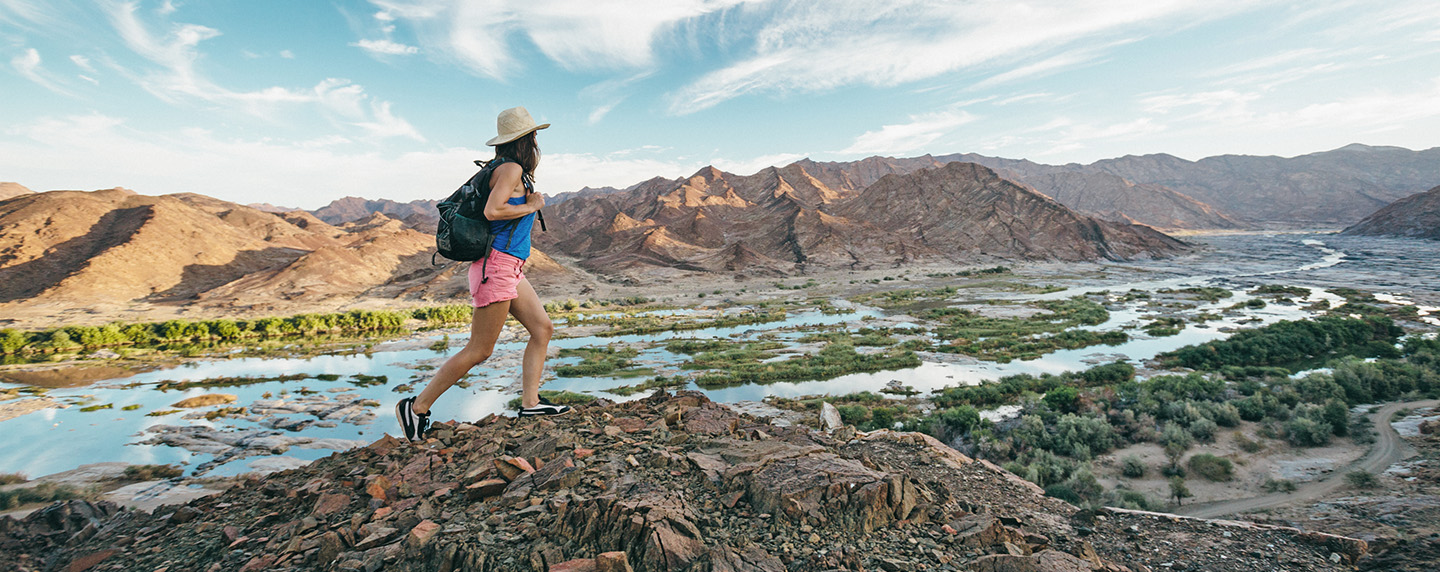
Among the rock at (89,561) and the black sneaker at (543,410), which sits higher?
the black sneaker at (543,410)

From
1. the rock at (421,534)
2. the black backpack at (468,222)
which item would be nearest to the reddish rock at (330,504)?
the rock at (421,534)

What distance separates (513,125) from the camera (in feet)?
12.8

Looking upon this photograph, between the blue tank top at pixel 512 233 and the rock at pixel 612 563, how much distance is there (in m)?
2.05

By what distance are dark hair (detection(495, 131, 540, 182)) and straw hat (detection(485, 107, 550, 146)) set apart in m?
0.04

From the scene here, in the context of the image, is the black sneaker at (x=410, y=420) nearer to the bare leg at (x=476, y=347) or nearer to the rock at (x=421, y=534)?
the bare leg at (x=476, y=347)

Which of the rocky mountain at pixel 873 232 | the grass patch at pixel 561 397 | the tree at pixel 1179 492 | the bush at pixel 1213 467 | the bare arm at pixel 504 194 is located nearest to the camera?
the bare arm at pixel 504 194

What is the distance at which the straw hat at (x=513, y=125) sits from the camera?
379 cm

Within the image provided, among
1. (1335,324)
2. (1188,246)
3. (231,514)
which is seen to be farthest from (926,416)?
(1188,246)

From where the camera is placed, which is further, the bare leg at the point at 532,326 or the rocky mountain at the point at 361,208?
the rocky mountain at the point at 361,208

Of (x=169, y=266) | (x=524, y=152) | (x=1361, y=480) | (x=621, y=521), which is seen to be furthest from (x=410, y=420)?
(x=169, y=266)

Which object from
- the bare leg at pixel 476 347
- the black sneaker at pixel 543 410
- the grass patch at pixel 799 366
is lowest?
the grass patch at pixel 799 366

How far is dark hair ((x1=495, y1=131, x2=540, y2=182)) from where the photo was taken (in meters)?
3.86

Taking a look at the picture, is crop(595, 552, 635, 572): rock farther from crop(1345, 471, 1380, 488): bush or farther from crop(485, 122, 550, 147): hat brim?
crop(1345, 471, 1380, 488): bush

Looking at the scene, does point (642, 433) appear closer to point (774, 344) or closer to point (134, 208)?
point (774, 344)
